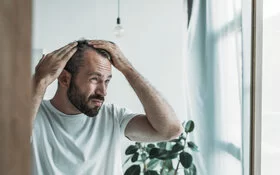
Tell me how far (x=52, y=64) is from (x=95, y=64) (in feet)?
0.57

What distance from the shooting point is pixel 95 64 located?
4.84 ft

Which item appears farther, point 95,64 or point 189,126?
point 189,126

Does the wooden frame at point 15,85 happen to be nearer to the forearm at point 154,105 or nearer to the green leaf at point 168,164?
the forearm at point 154,105

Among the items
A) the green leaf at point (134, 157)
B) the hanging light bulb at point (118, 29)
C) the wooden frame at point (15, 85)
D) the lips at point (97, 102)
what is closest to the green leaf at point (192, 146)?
the green leaf at point (134, 157)

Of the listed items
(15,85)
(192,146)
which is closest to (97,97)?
(192,146)

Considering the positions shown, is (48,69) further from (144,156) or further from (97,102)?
(144,156)

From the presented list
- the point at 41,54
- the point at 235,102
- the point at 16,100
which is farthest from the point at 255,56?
the point at 16,100

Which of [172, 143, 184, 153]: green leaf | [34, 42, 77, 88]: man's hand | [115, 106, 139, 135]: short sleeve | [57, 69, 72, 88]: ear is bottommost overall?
[172, 143, 184, 153]: green leaf

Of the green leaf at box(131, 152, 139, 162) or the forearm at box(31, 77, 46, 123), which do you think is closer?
the forearm at box(31, 77, 46, 123)

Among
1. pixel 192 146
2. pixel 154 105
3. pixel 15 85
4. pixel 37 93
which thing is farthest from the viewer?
pixel 192 146

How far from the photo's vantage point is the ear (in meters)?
1.43

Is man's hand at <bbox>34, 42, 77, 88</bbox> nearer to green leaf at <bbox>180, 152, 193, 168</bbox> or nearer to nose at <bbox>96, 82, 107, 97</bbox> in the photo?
nose at <bbox>96, 82, 107, 97</bbox>

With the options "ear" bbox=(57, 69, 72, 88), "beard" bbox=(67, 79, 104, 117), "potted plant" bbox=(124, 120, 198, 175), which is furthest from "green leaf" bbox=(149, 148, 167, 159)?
"ear" bbox=(57, 69, 72, 88)

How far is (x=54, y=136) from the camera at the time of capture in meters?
1.42
